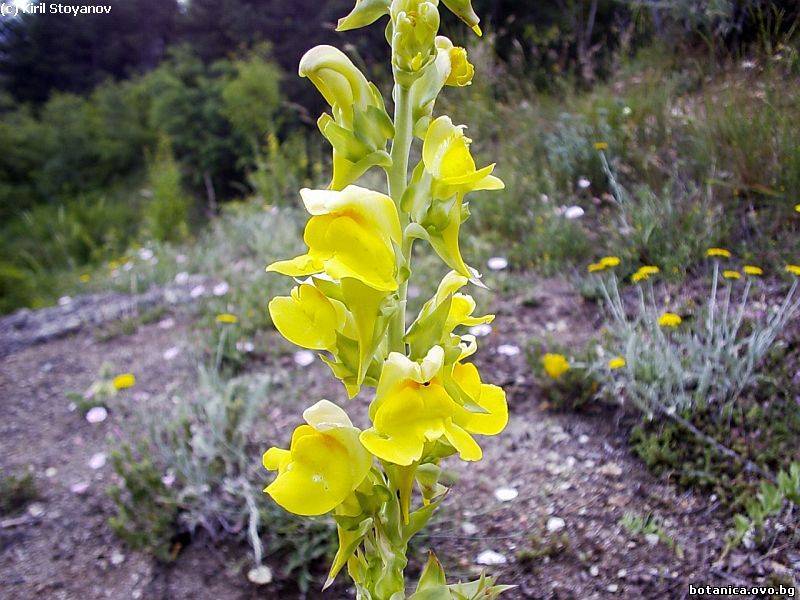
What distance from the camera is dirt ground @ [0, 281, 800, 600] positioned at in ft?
5.02

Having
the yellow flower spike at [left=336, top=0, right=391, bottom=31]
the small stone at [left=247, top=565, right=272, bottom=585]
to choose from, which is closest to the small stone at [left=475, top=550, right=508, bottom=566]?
the small stone at [left=247, top=565, right=272, bottom=585]

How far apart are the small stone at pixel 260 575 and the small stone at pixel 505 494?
698 millimetres

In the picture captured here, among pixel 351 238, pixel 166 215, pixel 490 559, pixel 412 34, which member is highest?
pixel 412 34

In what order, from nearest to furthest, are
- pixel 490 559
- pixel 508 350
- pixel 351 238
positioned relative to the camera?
pixel 351 238, pixel 490 559, pixel 508 350

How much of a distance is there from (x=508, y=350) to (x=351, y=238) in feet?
5.11

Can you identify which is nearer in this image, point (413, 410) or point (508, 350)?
point (413, 410)

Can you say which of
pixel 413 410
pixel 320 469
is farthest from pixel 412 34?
pixel 320 469

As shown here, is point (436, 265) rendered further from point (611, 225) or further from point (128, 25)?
point (128, 25)

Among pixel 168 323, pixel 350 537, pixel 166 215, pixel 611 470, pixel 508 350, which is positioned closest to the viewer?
pixel 350 537

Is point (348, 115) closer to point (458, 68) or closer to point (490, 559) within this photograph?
point (458, 68)

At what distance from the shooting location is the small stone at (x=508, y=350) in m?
2.31

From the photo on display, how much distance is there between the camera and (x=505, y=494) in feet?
5.83

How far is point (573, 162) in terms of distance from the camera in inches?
141

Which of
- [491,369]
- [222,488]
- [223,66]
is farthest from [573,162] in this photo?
[223,66]
